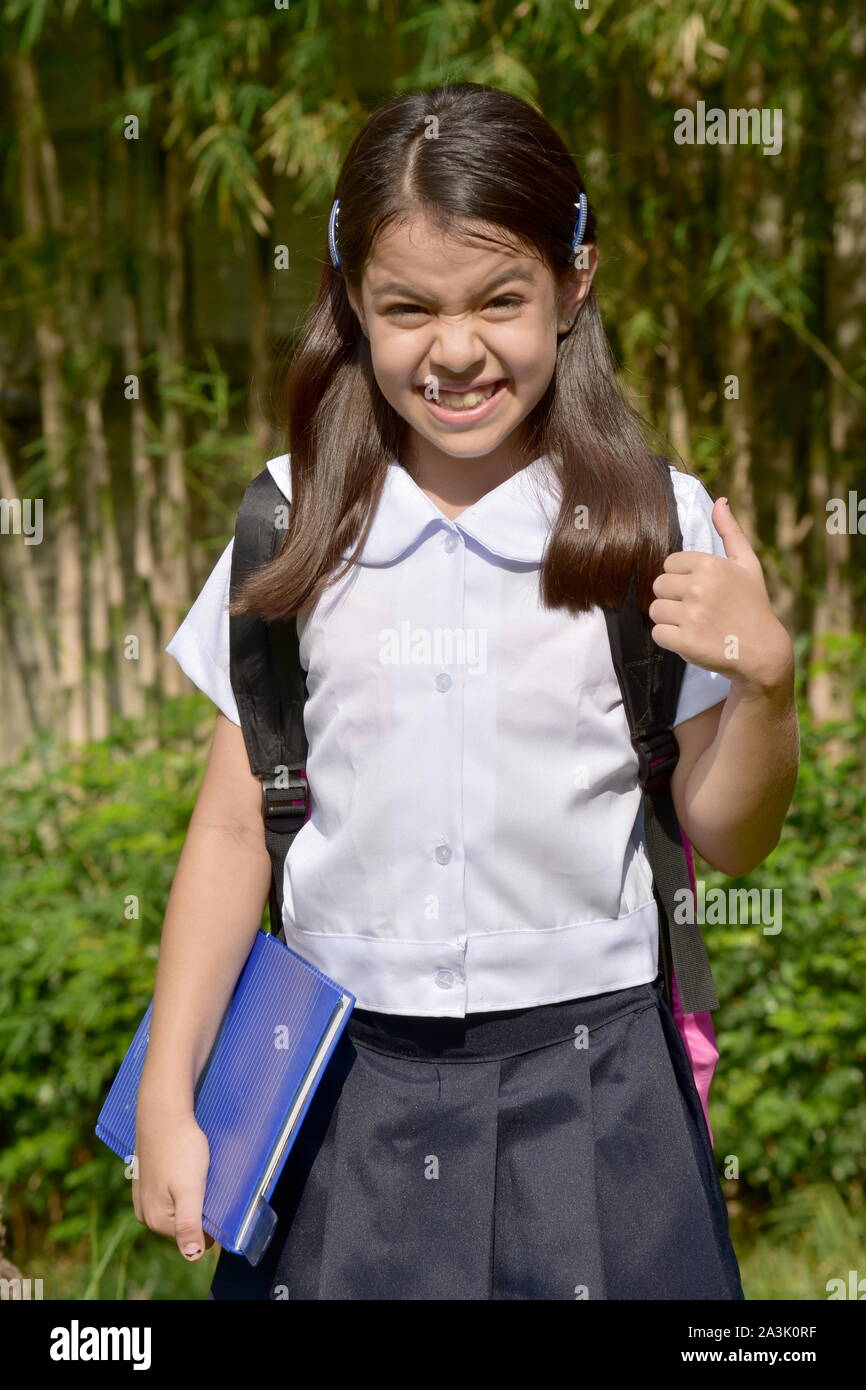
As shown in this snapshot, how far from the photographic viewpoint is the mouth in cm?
120

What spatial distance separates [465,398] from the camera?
3.94 feet

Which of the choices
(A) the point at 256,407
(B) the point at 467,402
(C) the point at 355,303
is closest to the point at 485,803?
(B) the point at 467,402

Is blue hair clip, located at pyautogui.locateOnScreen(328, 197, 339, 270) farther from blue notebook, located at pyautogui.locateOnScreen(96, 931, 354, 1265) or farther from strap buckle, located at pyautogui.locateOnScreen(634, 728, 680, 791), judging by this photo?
blue notebook, located at pyautogui.locateOnScreen(96, 931, 354, 1265)

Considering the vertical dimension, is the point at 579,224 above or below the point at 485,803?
above

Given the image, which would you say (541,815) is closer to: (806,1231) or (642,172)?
(806,1231)

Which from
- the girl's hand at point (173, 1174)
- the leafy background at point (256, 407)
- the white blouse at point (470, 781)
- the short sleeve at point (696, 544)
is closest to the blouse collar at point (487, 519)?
the white blouse at point (470, 781)

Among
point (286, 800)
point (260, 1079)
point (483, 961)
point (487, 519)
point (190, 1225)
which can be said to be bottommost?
point (190, 1225)

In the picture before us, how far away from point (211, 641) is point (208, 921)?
0.86 ft

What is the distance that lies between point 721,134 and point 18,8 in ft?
5.14

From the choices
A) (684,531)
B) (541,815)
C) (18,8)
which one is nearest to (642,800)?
(541,815)

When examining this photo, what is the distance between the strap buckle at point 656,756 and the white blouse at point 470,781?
0.04 ft

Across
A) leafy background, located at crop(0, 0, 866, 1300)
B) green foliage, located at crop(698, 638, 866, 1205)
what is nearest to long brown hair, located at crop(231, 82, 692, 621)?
leafy background, located at crop(0, 0, 866, 1300)

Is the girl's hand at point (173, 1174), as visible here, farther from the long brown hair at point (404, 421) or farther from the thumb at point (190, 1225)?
the long brown hair at point (404, 421)

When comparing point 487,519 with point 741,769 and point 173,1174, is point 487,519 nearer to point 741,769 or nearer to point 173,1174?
point 741,769
